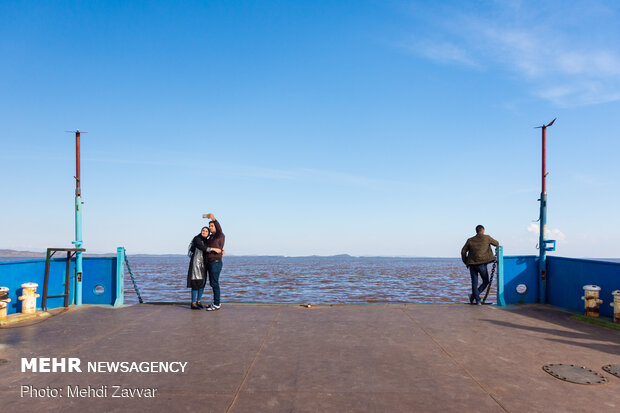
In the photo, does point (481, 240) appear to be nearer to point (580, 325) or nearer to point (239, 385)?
point (580, 325)

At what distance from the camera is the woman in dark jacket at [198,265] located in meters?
9.08

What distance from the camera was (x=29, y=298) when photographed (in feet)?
26.1

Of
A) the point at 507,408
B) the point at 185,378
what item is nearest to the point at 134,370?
the point at 185,378

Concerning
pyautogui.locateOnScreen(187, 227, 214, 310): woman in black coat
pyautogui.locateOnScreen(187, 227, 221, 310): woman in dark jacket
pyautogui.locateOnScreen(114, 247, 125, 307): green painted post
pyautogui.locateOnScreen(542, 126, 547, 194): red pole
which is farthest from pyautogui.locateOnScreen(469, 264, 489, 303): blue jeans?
pyautogui.locateOnScreen(114, 247, 125, 307): green painted post

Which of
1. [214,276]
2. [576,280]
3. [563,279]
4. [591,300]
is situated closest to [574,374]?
[591,300]

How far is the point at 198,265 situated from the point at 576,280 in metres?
8.31

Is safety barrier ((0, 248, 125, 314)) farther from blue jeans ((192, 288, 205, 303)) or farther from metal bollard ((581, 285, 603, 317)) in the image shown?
metal bollard ((581, 285, 603, 317))

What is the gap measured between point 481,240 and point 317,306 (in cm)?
422

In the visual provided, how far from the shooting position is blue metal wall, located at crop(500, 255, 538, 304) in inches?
383

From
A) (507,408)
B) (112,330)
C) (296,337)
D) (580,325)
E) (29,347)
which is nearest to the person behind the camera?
(507,408)

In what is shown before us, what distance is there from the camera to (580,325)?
731cm

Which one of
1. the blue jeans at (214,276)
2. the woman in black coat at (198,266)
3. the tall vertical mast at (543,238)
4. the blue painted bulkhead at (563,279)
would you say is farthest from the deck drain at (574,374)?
the woman in black coat at (198,266)

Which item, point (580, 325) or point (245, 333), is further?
point (580, 325)

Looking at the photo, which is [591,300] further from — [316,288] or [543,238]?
[316,288]
